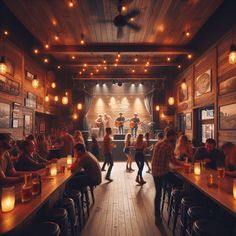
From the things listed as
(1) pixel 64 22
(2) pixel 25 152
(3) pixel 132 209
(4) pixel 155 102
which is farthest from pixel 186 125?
(2) pixel 25 152

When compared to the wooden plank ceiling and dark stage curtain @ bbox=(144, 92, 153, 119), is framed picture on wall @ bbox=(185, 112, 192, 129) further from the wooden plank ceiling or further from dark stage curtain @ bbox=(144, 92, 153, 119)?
dark stage curtain @ bbox=(144, 92, 153, 119)

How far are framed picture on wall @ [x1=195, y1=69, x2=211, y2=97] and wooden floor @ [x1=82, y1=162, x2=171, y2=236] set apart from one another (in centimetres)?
302

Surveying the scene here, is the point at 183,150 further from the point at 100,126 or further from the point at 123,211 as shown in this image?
the point at 100,126

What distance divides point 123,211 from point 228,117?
2.97 meters

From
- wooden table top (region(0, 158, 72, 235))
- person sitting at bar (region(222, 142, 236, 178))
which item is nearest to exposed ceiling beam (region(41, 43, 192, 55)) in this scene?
person sitting at bar (region(222, 142, 236, 178))

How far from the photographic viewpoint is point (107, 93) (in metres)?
14.0

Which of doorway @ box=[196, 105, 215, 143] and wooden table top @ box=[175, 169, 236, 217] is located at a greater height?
doorway @ box=[196, 105, 215, 143]

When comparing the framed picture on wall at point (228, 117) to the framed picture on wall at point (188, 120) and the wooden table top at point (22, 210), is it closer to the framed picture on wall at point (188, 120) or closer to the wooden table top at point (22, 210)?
the framed picture on wall at point (188, 120)

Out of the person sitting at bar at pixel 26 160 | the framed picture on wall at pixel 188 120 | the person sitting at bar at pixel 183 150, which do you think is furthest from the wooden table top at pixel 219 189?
the framed picture on wall at pixel 188 120

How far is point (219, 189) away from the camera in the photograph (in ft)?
8.07

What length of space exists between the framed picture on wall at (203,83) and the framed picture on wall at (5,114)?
509 centimetres

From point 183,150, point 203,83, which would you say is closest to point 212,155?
point 183,150

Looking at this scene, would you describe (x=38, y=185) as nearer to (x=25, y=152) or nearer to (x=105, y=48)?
(x=25, y=152)

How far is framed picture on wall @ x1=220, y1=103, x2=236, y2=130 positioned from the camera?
178 inches
